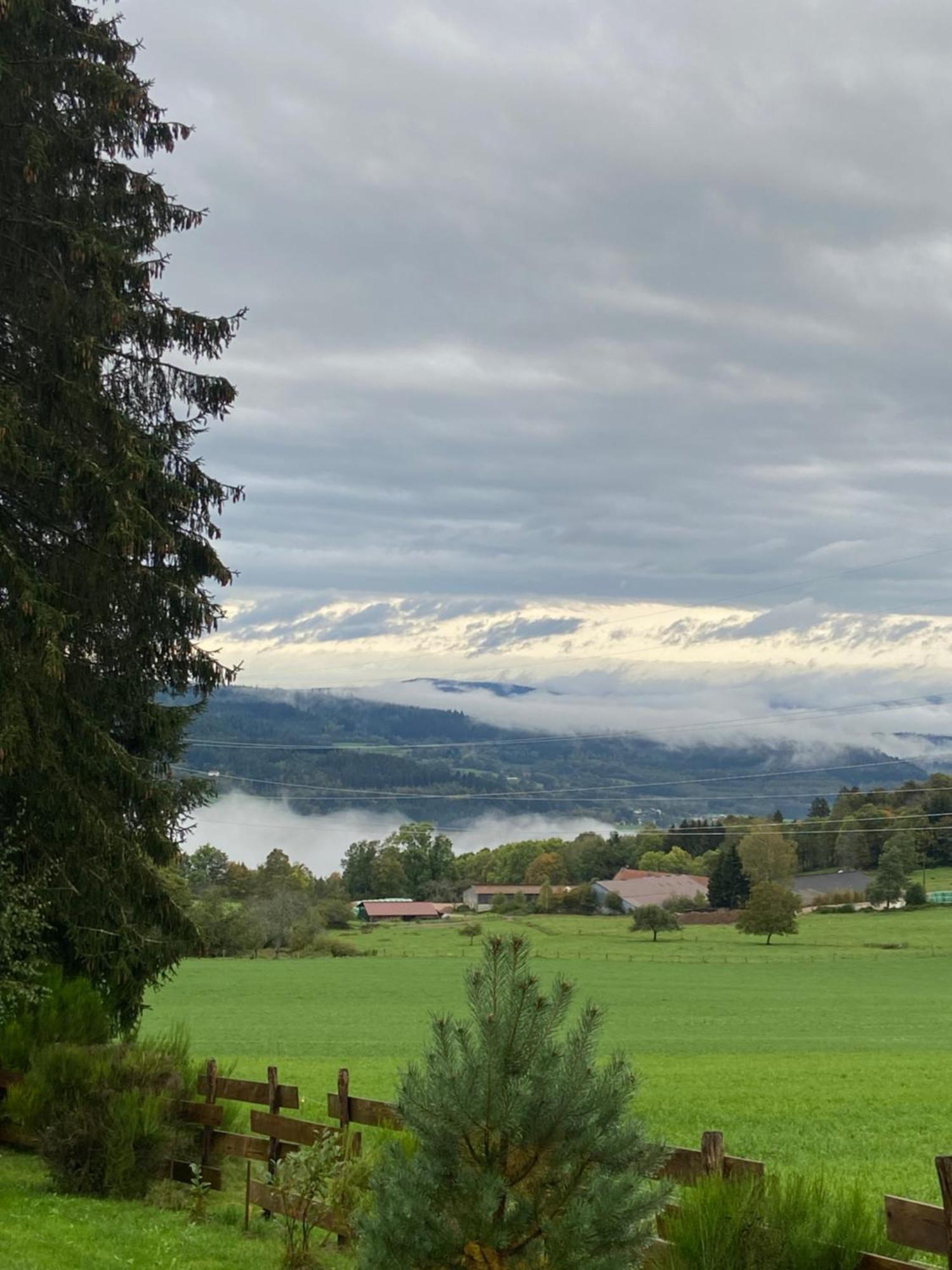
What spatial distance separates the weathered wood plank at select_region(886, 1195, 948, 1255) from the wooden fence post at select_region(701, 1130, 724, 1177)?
1.15 meters

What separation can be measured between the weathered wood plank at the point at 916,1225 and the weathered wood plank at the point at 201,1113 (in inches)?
326

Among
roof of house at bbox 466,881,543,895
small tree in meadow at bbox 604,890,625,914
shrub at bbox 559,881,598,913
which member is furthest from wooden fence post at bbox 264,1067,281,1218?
roof of house at bbox 466,881,543,895

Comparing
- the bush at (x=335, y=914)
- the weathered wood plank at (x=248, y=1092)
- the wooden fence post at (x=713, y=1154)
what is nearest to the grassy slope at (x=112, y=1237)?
the weathered wood plank at (x=248, y=1092)

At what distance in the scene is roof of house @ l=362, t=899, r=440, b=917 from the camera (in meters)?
144

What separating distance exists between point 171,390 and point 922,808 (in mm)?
152836

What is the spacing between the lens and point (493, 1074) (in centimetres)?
632

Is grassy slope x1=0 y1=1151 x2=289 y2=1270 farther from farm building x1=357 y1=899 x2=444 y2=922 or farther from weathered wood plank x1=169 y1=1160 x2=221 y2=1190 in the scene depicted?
farm building x1=357 y1=899 x2=444 y2=922

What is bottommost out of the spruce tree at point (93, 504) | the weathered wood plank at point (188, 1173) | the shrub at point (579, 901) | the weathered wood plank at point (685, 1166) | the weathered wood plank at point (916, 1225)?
the shrub at point (579, 901)

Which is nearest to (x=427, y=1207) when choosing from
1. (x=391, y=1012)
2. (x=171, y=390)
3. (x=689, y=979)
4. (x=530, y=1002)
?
(x=530, y=1002)

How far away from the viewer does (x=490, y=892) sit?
158m

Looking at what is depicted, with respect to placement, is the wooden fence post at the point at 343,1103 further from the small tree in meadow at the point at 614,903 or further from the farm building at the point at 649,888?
the small tree in meadow at the point at 614,903

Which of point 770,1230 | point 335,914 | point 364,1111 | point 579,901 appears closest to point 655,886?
point 579,901

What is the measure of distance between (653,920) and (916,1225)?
10364 centimetres

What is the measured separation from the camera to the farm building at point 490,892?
483 feet
